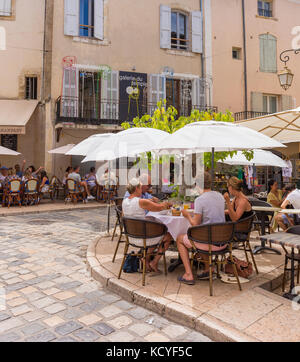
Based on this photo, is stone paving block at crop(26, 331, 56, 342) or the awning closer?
stone paving block at crop(26, 331, 56, 342)

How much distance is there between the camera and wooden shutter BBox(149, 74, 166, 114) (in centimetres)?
1497

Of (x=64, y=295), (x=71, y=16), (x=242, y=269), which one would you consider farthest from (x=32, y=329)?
(x=71, y=16)

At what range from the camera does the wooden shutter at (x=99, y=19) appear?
14102mm

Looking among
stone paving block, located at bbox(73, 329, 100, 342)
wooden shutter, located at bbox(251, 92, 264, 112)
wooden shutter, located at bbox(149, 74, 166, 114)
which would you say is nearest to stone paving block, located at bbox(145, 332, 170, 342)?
stone paving block, located at bbox(73, 329, 100, 342)

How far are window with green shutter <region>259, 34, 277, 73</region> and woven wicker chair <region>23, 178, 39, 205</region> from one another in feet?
44.1

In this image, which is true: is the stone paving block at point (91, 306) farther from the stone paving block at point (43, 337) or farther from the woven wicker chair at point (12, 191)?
the woven wicker chair at point (12, 191)

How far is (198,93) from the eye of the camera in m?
15.7

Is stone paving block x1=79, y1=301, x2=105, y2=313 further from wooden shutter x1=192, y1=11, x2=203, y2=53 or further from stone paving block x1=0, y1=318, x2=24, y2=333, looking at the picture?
wooden shutter x1=192, y1=11, x2=203, y2=53

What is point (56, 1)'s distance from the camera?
44.8ft

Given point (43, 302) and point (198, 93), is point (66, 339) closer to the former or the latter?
point (43, 302)

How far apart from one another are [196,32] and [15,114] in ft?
31.8

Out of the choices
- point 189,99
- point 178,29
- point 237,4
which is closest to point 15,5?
point 178,29

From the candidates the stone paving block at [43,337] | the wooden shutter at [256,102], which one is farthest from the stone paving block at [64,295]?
the wooden shutter at [256,102]
